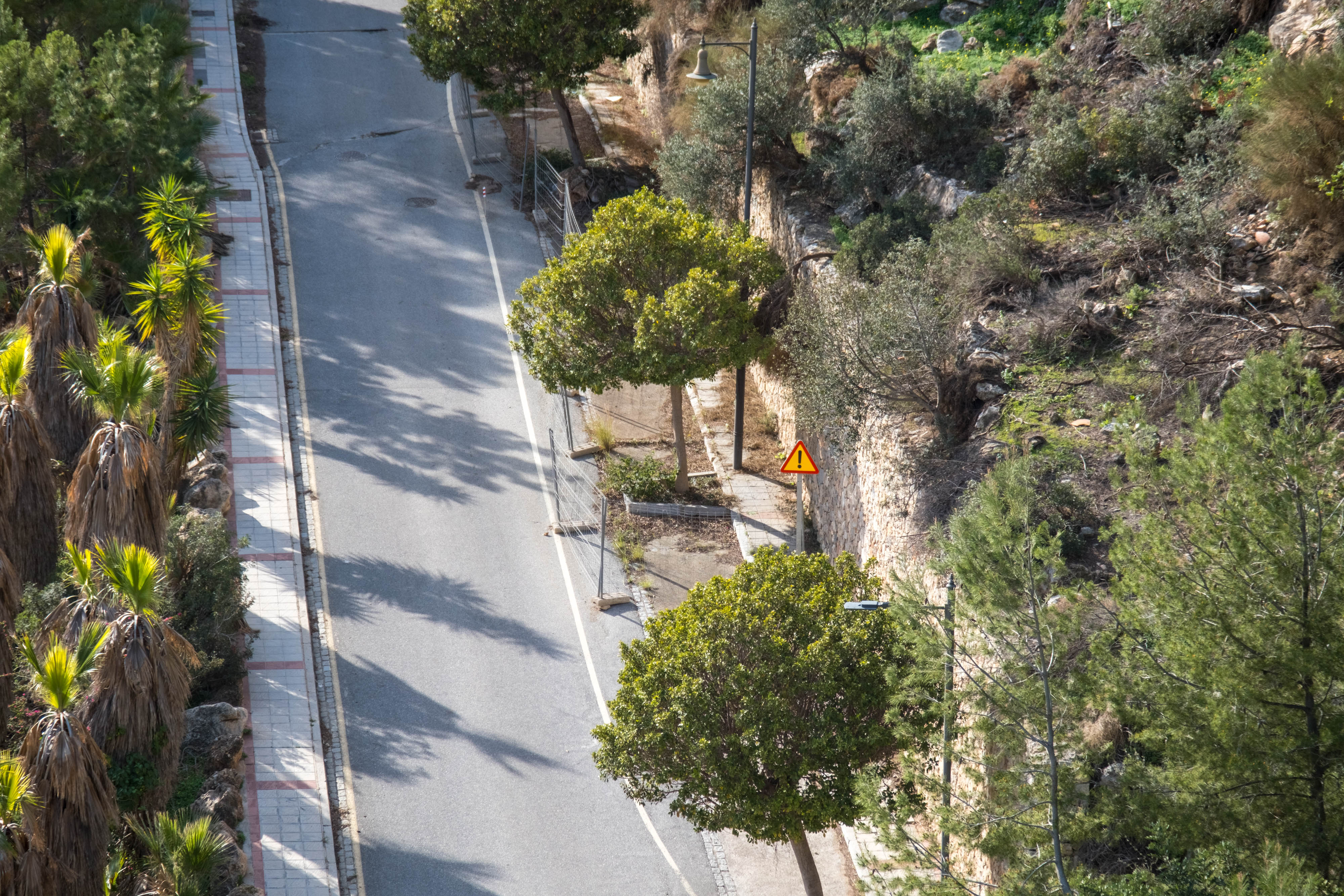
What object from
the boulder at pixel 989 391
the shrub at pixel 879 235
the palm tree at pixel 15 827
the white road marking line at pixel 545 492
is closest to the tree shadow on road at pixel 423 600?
the white road marking line at pixel 545 492

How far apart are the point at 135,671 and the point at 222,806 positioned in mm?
2806

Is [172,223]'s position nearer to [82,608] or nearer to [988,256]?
[82,608]

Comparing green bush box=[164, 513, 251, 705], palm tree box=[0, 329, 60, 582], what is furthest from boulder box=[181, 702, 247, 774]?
palm tree box=[0, 329, 60, 582]

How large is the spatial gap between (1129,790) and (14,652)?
11.8m

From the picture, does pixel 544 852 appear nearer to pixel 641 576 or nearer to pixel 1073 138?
pixel 641 576

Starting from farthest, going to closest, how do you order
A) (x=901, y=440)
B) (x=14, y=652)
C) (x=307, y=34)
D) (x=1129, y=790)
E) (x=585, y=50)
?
(x=307, y=34)
(x=585, y=50)
(x=901, y=440)
(x=14, y=652)
(x=1129, y=790)

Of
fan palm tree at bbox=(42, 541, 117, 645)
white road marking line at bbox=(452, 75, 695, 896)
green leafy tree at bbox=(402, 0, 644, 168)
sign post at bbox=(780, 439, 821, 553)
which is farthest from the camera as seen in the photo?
green leafy tree at bbox=(402, 0, 644, 168)

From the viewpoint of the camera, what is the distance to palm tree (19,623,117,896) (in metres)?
10.4

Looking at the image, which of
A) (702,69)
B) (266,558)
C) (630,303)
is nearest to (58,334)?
(266,558)

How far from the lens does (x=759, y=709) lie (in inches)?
457

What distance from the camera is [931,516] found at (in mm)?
14453

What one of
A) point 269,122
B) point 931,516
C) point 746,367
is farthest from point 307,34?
point 931,516

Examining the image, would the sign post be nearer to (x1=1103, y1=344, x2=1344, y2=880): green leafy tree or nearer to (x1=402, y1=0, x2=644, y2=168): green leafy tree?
(x1=1103, y1=344, x2=1344, y2=880): green leafy tree

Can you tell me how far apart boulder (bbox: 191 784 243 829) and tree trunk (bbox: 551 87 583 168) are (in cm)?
1755
